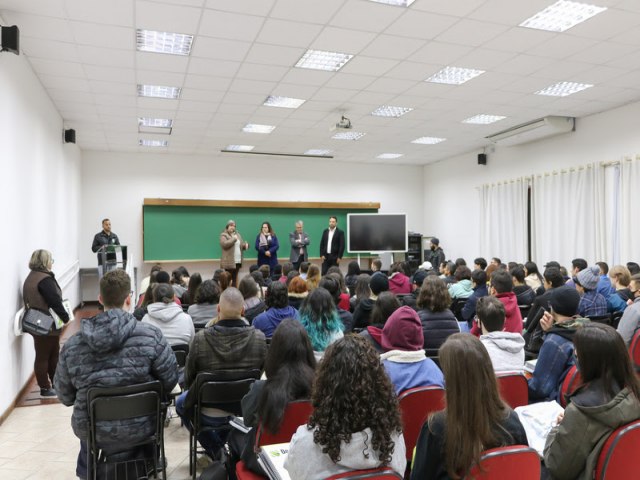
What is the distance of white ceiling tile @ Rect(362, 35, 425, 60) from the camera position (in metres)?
4.80

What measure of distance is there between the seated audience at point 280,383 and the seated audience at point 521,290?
3.52 m

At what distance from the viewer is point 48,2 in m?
3.99

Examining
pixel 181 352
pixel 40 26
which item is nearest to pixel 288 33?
pixel 40 26

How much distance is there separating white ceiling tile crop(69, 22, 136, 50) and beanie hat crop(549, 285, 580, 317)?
426 cm

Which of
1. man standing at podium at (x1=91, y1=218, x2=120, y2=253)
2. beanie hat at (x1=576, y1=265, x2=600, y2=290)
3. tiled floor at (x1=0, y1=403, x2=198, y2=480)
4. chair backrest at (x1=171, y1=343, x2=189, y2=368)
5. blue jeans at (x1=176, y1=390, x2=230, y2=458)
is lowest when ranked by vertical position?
tiled floor at (x1=0, y1=403, x2=198, y2=480)

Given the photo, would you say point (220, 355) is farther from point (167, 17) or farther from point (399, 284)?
point (399, 284)

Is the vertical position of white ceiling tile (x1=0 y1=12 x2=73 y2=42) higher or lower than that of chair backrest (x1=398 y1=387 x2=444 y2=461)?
higher

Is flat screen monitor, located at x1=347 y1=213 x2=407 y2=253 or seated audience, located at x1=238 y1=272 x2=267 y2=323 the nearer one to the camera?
seated audience, located at x1=238 y1=272 x2=267 y2=323

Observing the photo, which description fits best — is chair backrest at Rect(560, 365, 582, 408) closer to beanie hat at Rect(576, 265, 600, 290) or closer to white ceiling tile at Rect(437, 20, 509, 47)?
beanie hat at Rect(576, 265, 600, 290)

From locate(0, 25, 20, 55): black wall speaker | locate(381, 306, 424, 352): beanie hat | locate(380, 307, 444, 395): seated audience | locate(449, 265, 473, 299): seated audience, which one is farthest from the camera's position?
locate(449, 265, 473, 299): seated audience

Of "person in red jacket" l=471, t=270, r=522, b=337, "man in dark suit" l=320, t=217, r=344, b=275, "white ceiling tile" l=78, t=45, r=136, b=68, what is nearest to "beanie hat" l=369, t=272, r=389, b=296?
"person in red jacket" l=471, t=270, r=522, b=337

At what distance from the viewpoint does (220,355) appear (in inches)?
108

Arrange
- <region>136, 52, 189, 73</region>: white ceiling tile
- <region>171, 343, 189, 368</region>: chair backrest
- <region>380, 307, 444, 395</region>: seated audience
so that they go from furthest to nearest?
<region>136, 52, 189, 73</region>: white ceiling tile < <region>171, 343, 189, 368</region>: chair backrest < <region>380, 307, 444, 395</region>: seated audience

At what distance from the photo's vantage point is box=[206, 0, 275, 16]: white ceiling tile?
402 cm
